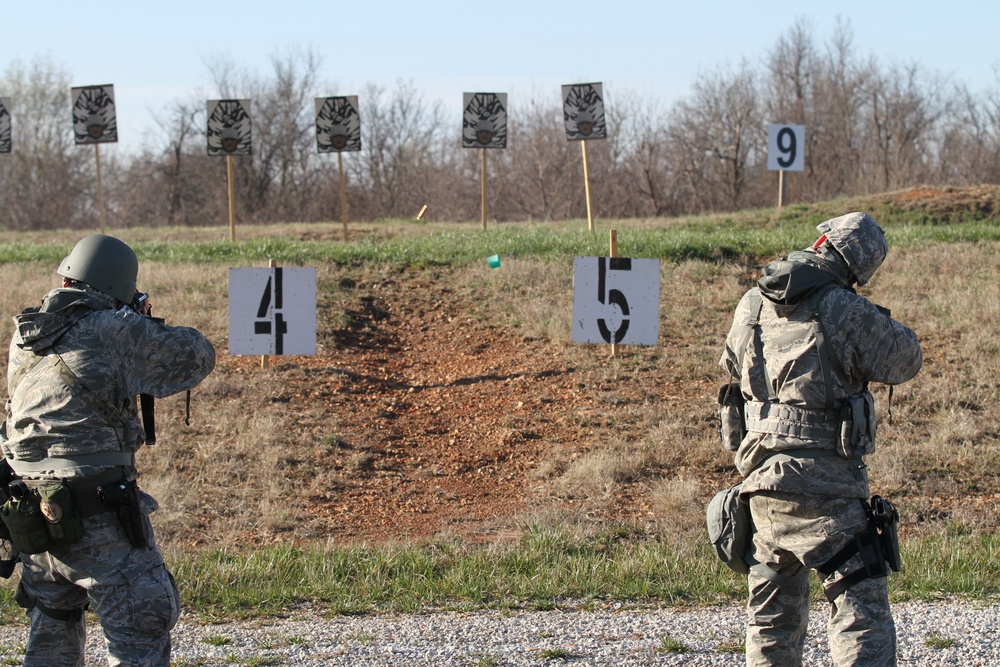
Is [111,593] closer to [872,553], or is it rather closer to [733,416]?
[733,416]

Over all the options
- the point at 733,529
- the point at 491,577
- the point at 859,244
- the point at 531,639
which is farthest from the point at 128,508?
the point at 859,244

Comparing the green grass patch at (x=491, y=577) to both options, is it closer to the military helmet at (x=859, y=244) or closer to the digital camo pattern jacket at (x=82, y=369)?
the digital camo pattern jacket at (x=82, y=369)

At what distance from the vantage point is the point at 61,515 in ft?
12.2

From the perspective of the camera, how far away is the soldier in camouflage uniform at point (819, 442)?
3.86m

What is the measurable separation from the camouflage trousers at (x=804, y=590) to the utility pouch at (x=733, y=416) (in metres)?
0.28

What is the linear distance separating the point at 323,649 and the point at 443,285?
9.72 meters

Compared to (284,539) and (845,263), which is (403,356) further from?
(845,263)

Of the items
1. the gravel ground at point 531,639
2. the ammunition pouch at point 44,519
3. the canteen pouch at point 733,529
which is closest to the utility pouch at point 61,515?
→ the ammunition pouch at point 44,519

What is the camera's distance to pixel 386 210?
122 feet

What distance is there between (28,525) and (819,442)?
3.00 m

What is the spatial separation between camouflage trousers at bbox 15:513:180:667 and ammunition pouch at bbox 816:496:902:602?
2507 millimetres

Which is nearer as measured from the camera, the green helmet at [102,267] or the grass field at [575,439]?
the green helmet at [102,267]

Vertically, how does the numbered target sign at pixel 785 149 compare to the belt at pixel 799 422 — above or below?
above

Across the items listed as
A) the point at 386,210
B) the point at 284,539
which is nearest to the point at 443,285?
the point at 284,539
